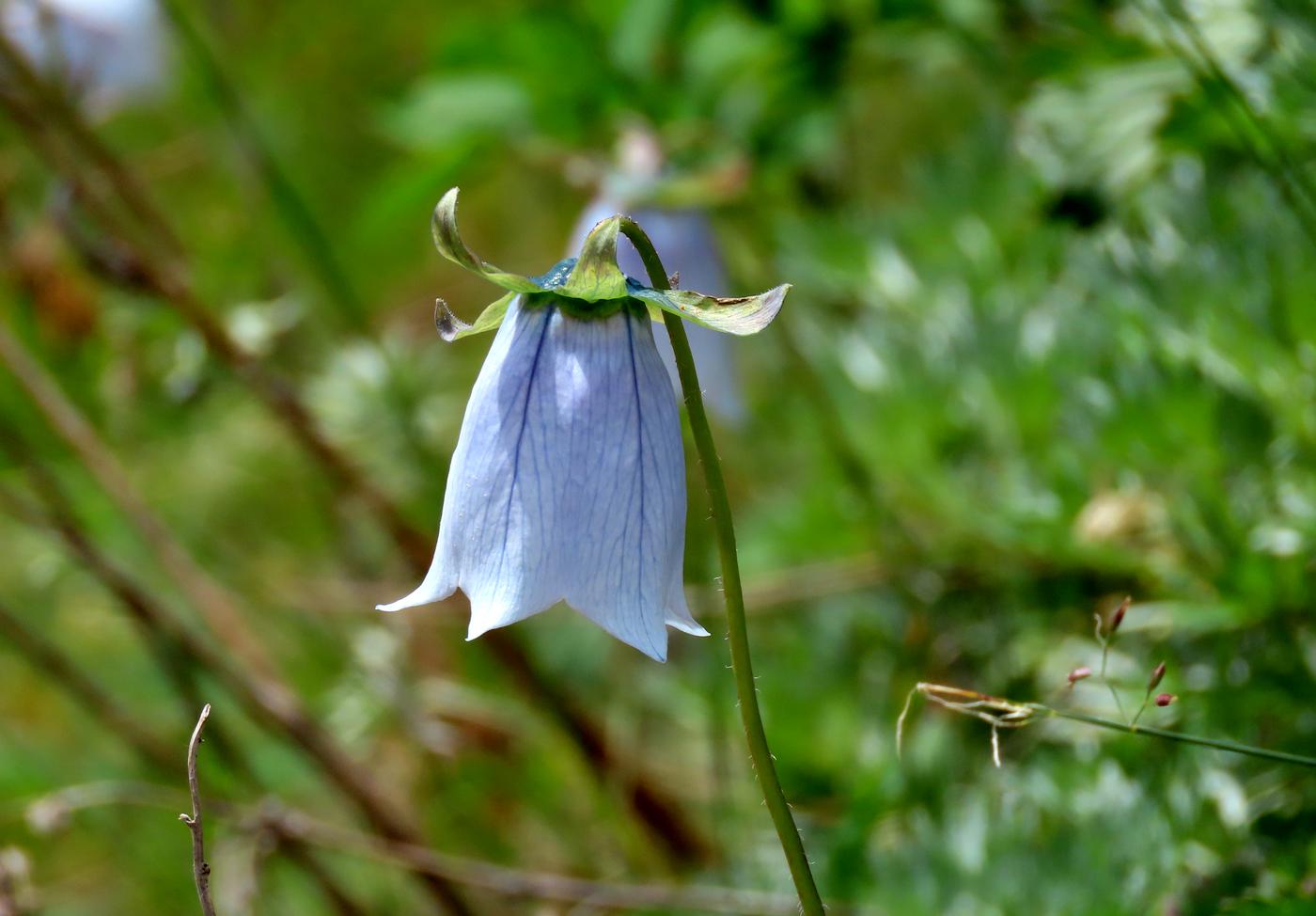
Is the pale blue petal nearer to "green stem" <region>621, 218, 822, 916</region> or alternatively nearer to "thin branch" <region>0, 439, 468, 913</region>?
"green stem" <region>621, 218, 822, 916</region>

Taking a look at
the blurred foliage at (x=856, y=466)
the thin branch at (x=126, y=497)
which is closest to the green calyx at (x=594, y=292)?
the blurred foliage at (x=856, y=466)

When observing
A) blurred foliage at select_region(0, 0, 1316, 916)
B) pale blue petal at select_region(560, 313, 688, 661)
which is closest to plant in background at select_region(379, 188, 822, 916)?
pale blue petal at select_region(560, 313, 688, 661)

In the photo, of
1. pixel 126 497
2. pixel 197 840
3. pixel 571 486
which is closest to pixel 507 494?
pixel 571 486

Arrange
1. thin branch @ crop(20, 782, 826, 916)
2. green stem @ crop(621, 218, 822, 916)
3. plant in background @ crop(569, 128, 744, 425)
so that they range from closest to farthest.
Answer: green stem @ crop(621, 218, 822, 916)
thin branch @ crop(20, 782, 826, 916)
plant in background @ crop(569, 128, 744, 425)

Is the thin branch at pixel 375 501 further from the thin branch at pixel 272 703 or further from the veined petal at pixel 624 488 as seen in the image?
the veined petal at pixel 624 488

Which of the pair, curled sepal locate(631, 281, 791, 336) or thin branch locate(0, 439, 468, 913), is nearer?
curled sepal locate(631, 281, 791, 336)

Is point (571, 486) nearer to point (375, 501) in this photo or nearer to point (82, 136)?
point (375, 501)

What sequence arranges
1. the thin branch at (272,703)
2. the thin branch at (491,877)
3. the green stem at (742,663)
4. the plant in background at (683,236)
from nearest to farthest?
the green stem at (742,663) < the thin branch at (491,877) < the thin branch at (272,703) < the plant in background at (683,236)
